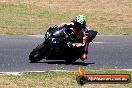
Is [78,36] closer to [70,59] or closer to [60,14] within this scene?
[70,59]

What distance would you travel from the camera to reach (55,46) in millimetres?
16359

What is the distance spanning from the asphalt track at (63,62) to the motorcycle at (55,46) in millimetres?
248

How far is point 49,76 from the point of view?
13.1 meters

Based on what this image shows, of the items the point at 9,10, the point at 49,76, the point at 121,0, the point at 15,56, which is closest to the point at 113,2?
the point at 121,0

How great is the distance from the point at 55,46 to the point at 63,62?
2.61 ft

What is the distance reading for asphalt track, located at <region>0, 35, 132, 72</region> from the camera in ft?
52.0

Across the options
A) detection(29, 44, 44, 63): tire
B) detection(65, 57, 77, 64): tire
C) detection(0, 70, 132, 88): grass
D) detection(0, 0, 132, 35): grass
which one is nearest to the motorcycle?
detection(29, 44, 44, 63): tire

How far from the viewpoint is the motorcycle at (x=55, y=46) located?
53.4ft

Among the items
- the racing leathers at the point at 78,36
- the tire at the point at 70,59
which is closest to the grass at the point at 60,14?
the tire at the point at 70,59

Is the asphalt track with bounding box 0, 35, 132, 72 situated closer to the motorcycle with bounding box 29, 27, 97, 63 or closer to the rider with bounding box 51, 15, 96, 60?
the motorcycle with bounding box 29, 27, 97, 63

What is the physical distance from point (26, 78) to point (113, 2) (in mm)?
25649

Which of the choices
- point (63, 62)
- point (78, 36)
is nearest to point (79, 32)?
point (78, 36)

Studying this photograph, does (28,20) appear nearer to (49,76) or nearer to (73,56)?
(73,56)

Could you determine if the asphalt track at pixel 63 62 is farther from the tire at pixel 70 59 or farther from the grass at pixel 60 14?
the grass at pixel 60 14
